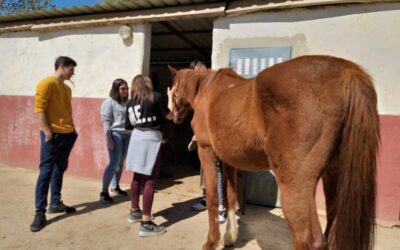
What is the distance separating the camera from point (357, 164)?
1824 millimetres

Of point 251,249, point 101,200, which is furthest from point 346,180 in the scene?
point 101,200

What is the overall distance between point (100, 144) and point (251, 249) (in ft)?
11.7

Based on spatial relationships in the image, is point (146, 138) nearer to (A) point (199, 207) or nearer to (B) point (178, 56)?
(A) point (199, 207)

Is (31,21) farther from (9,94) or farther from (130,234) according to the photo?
(130,234)

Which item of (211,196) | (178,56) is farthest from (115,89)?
(178,56)

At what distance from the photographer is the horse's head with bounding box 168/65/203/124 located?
371 centimetres

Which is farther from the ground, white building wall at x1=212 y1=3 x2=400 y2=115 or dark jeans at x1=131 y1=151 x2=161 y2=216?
white building wall at x1=212 y1=3 x2=400 y2=115

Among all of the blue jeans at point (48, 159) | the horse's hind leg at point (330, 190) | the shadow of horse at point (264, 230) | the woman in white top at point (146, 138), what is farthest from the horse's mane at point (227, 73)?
the blue jeans at point (48, 159)

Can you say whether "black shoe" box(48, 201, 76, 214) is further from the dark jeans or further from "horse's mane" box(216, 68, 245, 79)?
"horse's mane" box(216, 68, 245, 79)

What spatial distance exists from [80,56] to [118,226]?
12.0 ft

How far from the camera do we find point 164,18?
16.8ft

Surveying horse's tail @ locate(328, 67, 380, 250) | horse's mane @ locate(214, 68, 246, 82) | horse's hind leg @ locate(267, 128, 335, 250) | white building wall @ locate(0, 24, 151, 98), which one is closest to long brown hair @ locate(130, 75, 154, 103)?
horse's mane @ locate(214, 68, 246, 82)

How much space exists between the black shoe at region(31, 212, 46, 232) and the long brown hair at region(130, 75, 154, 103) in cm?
177

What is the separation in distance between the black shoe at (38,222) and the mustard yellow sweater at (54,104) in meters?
1.02
